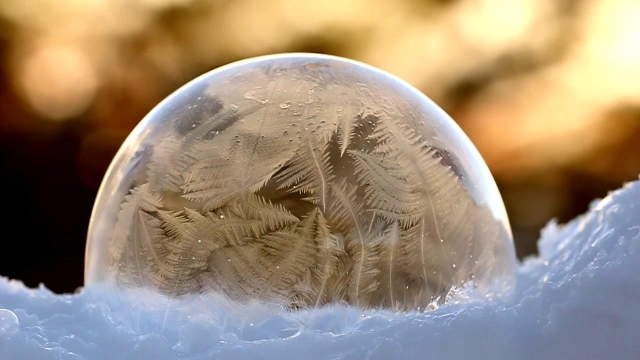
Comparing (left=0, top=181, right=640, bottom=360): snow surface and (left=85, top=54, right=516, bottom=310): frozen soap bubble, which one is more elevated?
(left=85, top=54, right=516, bottom=310): frozen soap bubble

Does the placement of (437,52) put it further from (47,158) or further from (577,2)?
(47,158)

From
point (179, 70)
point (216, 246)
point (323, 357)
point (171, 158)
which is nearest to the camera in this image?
point (323, 357)

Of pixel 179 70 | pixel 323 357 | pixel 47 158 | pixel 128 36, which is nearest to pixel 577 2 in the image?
pixel 179 70

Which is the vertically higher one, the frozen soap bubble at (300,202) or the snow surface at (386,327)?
the frozen soap bubble at (300,202)
